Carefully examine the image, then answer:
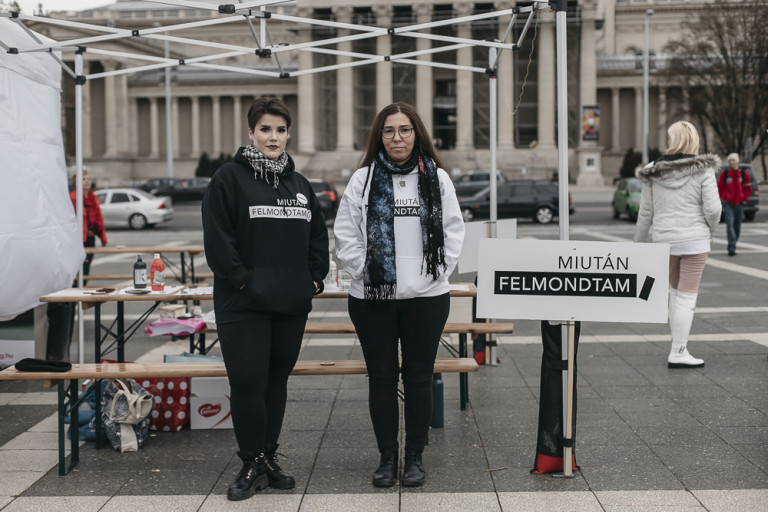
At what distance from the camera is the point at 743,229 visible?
2416 cm

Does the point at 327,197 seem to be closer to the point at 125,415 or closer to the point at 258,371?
the point at 125,415

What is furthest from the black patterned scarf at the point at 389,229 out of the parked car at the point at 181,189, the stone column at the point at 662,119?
the stone column at the point at 662,119

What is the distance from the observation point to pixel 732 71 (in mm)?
50812

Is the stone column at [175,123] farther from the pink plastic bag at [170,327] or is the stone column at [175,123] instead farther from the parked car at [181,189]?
the pink plastic bag at [170,327]

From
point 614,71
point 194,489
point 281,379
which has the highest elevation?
point 614,71

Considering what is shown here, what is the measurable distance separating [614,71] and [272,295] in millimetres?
71685

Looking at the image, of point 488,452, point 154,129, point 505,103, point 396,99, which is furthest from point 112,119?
point 488,452

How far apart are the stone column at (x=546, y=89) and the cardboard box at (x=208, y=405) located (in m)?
60.8

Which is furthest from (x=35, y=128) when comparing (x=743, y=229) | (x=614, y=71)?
(x=614, y=71)

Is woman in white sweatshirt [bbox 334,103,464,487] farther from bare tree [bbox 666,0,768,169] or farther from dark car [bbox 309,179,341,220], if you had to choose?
bare tree [bbox 666,0,768,169]

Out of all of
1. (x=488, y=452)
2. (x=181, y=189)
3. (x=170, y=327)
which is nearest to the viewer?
(x=488, y=452)

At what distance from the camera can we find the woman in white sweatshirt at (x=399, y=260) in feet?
15.8

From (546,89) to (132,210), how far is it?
41585 millimetres

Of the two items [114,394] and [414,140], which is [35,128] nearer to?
[114,394]
